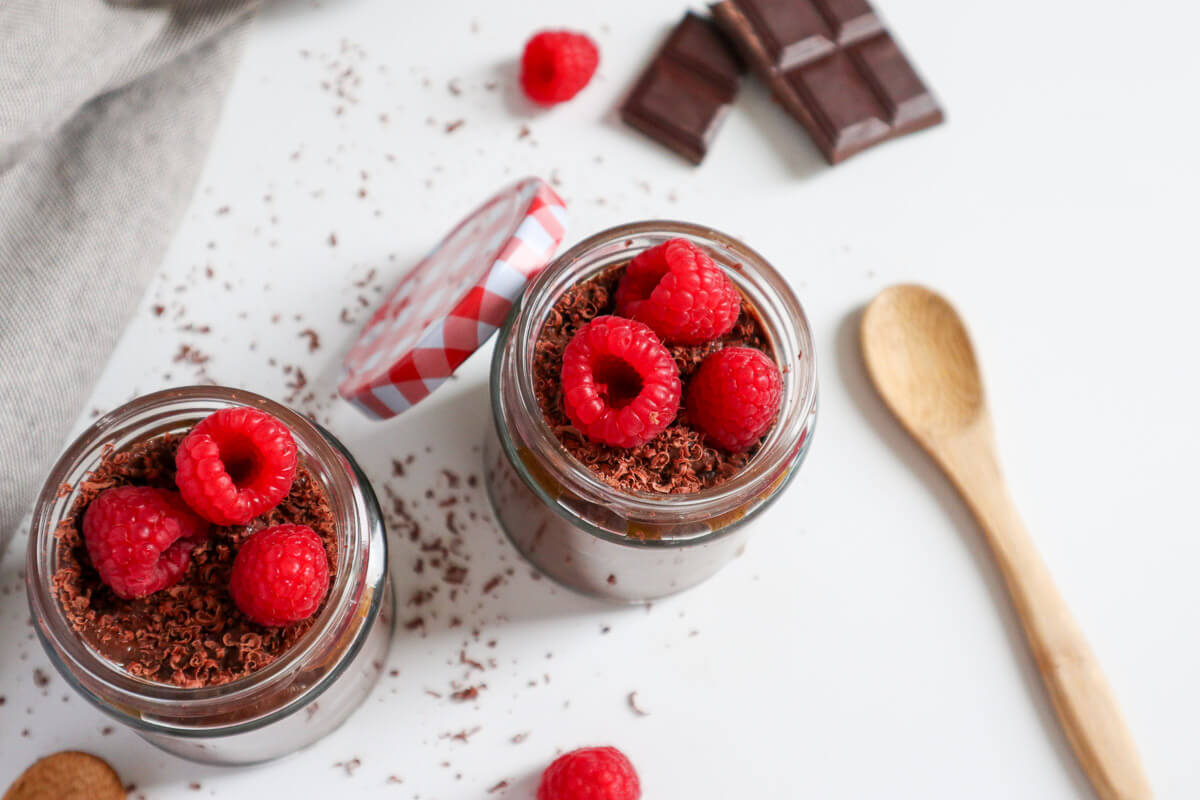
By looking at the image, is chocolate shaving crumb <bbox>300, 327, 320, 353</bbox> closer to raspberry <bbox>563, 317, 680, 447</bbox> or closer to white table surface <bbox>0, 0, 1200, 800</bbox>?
white table surface <bbox>0, 0, 1200, 800</bbox>

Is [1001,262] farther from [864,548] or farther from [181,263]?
[181,263]

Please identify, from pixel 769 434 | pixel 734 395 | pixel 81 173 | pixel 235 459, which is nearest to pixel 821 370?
pixel 769 434

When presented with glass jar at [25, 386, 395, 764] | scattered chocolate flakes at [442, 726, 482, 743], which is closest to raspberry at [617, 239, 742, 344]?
glass jar at [25, 386, 395, 764]

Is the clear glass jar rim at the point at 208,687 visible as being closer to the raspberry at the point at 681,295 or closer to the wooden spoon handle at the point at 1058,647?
the raspberry at the point at 681,295

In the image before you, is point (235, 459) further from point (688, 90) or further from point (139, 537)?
point (688, 90)

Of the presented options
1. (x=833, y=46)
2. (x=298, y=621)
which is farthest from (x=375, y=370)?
(x=833, y=46)
